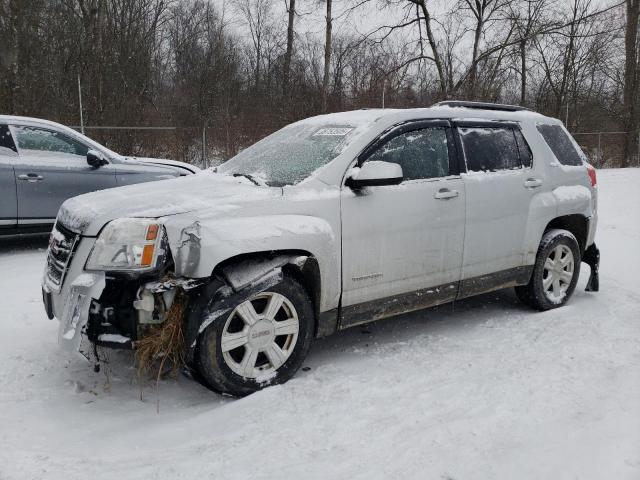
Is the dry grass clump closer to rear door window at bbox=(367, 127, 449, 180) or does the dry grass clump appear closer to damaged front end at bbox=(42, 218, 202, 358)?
damaged front end at bbox=(42, 218, 202, 358)

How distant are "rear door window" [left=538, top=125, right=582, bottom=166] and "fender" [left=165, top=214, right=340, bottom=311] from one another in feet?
8.61

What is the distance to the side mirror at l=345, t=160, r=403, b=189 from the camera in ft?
11.8

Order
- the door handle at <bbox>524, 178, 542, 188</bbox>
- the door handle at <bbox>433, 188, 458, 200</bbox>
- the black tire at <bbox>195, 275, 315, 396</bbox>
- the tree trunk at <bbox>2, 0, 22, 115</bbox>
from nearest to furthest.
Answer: the black tire at <bbox>195, 275, 315, 396</bbox> → the door handle at <bbox>433, 188, 458, 200</bbox> → the door handle at <bbox>524, 178, 542, 188</bbox> → the tree trunk at <bbox>2, 0, 22, 115</bbox>

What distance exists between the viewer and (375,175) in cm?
360

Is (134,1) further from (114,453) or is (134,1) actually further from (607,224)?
(114,453)

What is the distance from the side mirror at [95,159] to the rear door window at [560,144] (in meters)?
5.30

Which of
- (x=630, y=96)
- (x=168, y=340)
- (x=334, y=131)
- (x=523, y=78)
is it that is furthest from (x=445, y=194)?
(x=630, y=96)

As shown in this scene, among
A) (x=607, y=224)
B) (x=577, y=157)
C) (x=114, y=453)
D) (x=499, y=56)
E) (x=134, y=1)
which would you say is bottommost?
(x=114, y=453)

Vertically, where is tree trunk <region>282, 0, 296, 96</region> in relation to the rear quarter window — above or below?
above

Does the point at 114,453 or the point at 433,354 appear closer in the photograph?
the point at 114,453

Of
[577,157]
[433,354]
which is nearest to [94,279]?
[433,354]

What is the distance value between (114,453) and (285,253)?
1.42 metres

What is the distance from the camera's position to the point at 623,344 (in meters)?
4.12

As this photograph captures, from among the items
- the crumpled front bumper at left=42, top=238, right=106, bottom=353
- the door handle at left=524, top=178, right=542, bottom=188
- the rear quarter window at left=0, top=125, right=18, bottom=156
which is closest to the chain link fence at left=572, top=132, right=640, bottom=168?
the door handle at left=524, top=178, right=542, bottom=188
